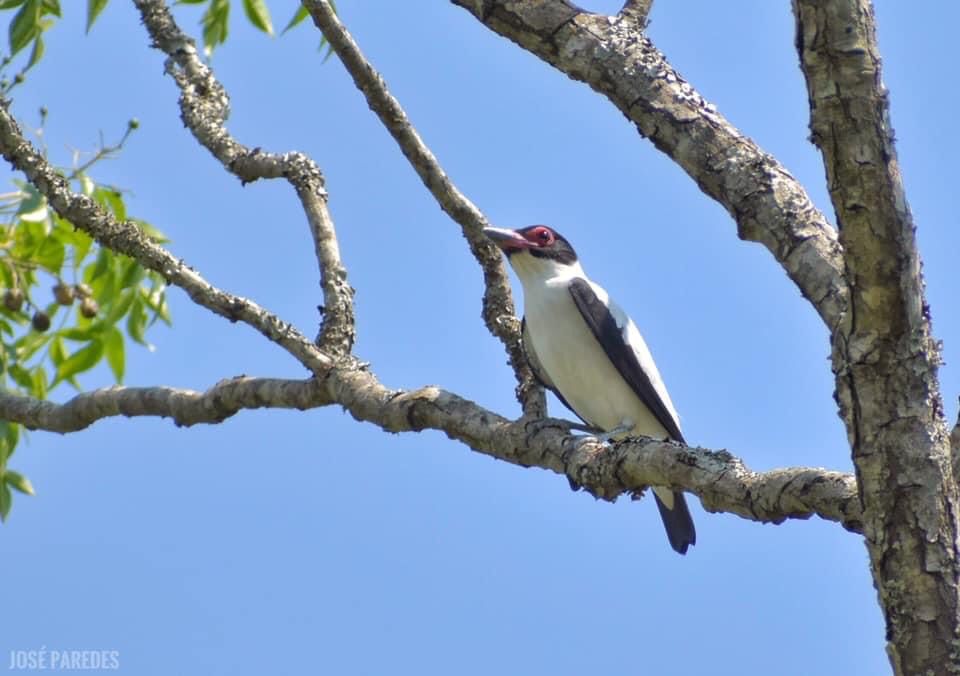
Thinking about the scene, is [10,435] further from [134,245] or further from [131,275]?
[134,245]

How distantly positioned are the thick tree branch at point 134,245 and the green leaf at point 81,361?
913 mm

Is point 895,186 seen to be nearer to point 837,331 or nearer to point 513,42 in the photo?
point 837,331

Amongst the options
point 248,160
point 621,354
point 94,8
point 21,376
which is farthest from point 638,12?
point 21,376

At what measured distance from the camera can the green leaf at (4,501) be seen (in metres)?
5.88

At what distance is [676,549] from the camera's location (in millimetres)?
6441

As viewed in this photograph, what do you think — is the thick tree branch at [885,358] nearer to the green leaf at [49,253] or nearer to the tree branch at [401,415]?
the tree branch at [401,415]

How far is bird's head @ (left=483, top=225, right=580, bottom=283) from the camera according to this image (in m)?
6.86

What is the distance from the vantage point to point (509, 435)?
430cm

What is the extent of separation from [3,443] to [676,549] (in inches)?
118

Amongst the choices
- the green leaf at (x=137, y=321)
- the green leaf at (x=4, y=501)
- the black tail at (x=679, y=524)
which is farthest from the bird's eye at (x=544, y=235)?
the green leaf at (x=4, y=501)

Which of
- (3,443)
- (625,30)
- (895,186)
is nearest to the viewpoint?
(895,186)

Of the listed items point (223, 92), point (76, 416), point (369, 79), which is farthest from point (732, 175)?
point (223, 92)

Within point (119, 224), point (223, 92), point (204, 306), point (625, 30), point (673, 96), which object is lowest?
point (673, 96)

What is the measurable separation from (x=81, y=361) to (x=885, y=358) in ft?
13.3
